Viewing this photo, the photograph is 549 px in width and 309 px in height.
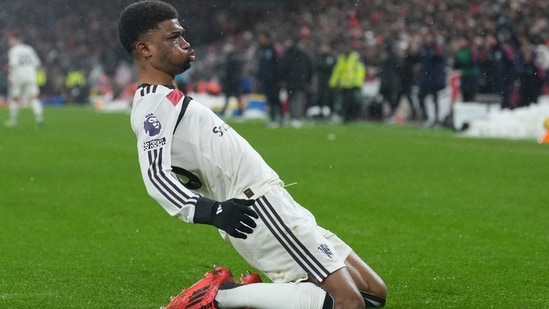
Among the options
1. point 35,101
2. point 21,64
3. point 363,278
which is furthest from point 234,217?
point 21,64

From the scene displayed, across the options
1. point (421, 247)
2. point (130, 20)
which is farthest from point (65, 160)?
point (130, 20)

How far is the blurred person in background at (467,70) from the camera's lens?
74.2ft

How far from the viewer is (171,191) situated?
15.7 feet

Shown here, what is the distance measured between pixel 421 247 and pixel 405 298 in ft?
6.13

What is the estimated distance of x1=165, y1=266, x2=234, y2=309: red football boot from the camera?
17.1 ft

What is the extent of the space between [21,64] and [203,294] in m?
20.5

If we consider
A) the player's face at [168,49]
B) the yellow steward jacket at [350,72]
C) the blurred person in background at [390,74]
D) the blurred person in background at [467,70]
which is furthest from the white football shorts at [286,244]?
the yellow steward jacket at [350,72]

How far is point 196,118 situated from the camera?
200 inches

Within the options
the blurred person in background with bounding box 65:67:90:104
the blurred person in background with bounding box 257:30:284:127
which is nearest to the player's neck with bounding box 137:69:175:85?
the blurred person in background with bounding box 257:30:284:127

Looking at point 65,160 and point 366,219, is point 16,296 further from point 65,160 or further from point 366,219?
point 65,160

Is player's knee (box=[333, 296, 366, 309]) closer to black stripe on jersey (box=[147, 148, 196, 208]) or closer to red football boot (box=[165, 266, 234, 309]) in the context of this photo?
red football boot (box=[165, 266, 234, 309])

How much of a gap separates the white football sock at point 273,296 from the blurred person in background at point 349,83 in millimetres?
20996

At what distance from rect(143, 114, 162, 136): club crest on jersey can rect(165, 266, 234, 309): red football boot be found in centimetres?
87

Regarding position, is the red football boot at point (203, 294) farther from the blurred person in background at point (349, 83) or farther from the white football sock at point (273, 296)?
the blurred person in background at point (349, 83)
